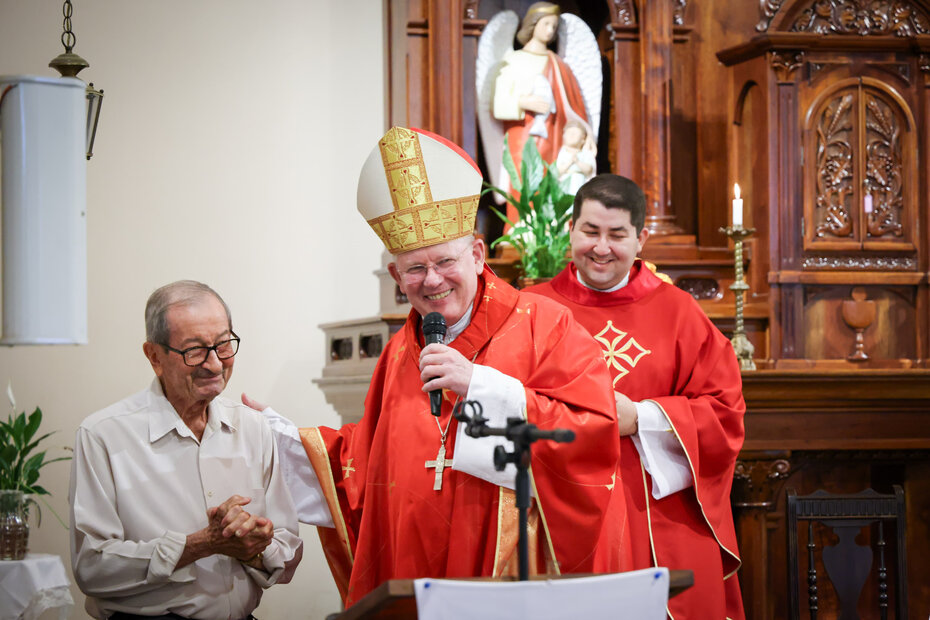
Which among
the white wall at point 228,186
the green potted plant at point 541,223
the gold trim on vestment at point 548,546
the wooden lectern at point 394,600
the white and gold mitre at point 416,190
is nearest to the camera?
the wooden lectern at point 394,600

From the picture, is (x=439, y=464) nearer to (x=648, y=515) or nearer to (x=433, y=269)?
(x=433, y=269)

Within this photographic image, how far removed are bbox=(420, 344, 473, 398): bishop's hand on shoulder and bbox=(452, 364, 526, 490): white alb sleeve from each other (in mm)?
30

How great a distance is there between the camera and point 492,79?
19.3ft

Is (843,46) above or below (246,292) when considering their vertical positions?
above

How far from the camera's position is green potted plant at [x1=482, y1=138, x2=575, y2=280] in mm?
4898

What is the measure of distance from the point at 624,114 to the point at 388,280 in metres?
1.54

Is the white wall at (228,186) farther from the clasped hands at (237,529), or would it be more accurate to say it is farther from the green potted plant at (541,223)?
the clasped hands at (237,529)

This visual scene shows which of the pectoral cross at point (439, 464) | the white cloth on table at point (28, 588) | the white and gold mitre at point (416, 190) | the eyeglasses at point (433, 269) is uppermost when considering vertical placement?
the white and gold mitre at point (416, 190)

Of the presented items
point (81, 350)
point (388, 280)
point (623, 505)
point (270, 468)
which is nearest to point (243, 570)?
point (270, 468)

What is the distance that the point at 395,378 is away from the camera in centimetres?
295

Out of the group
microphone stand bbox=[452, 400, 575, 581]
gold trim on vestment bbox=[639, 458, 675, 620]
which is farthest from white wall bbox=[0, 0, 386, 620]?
microphone stand bbox=[452, 400, 575, 581]

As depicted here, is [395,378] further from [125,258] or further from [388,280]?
[125,258]

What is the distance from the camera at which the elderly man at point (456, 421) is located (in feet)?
8.75

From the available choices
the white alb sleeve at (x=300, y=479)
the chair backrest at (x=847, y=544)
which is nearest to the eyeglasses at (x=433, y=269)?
the white alb sleeve at (x=300, y=479)
